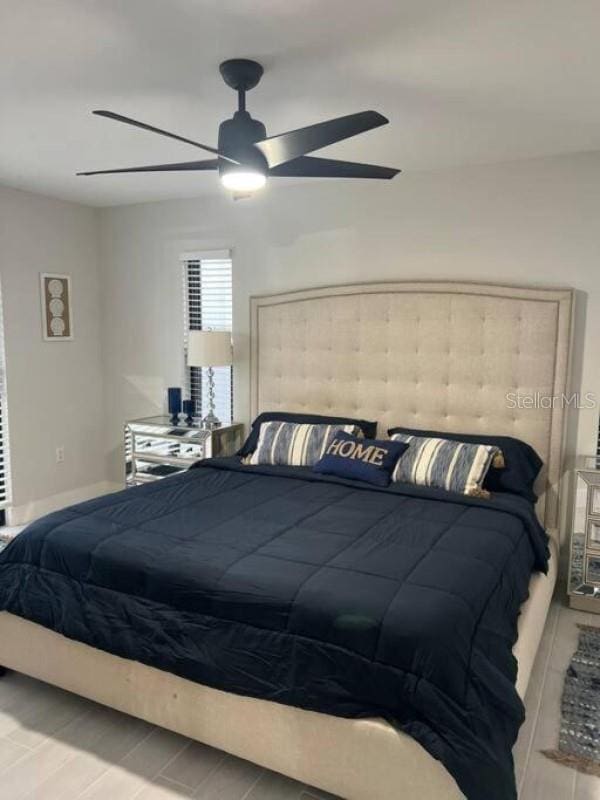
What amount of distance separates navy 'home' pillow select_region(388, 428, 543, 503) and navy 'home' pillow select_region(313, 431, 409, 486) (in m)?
0.44

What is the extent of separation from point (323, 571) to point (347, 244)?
2.60m

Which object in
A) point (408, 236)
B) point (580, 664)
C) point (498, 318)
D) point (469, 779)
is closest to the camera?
point (469, 779)

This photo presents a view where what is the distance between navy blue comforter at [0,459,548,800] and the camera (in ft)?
5.98

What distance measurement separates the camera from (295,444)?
389 cm

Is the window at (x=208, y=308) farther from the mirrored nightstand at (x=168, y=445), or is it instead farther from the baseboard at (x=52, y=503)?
the baseboard at (x=52, y=503)

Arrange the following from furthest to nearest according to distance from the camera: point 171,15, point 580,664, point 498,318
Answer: point 498,318, point 580,664, point 171,15

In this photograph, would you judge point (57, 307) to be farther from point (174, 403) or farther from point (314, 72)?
point (314, 72)

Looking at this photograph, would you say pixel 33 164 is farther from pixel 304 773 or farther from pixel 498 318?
pixel 304 773

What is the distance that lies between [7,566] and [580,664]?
2627 mm

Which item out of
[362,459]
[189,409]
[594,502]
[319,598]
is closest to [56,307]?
[189,409]

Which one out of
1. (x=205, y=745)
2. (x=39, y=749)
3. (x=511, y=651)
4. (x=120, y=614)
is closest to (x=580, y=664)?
(x=511, y=651)

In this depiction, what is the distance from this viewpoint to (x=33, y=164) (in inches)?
148

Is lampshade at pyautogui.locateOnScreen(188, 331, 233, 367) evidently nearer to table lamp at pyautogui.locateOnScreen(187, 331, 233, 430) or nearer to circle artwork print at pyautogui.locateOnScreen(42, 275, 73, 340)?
table lamp at pyautogui.locateOnScreen(187, 331, 233, 430)

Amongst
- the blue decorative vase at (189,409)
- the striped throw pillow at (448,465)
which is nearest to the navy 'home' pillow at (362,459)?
the striped throw pillow at (448,465)
